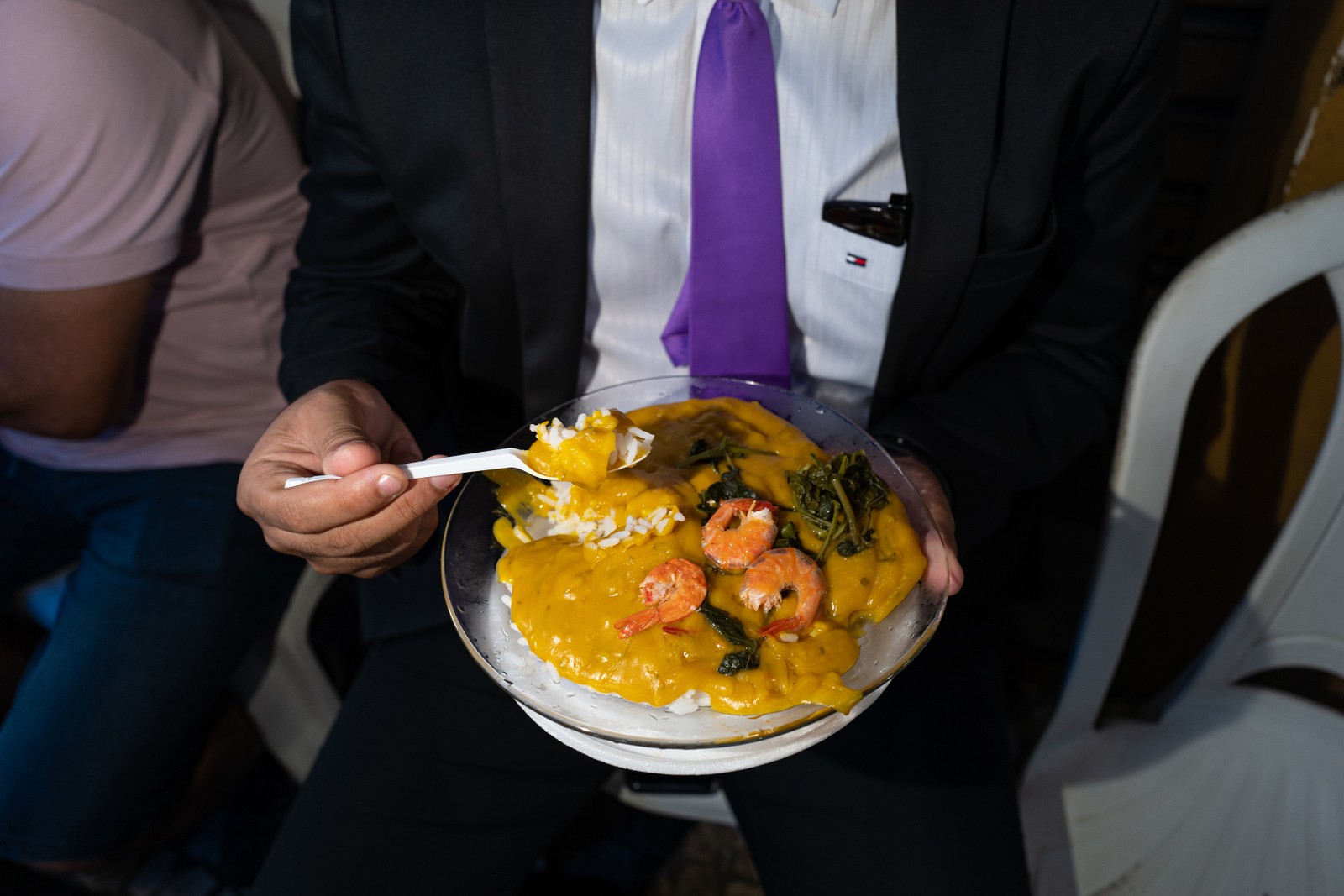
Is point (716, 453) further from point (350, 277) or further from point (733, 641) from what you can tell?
point (350, 277)

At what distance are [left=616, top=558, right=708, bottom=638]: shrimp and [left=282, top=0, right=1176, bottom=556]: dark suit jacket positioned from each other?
0.73 m

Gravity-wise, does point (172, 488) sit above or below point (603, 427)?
below

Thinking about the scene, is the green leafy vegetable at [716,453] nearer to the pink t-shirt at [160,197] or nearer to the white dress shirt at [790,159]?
the white dress shirt at [790,159]

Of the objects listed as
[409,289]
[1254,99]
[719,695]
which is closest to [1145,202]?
[1254,99]

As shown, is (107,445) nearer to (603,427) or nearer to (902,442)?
(603,427)

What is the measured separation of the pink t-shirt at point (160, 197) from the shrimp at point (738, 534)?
59.4 inches

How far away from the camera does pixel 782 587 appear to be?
1.22m

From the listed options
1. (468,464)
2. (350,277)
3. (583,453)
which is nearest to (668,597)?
(583,453)

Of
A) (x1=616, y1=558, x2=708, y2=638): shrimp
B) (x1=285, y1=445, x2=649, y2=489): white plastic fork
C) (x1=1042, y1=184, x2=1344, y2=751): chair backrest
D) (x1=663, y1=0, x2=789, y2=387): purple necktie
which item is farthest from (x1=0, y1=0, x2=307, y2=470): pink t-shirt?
(x1=1042, y1=184, x2=1344, y2=751): chair backrest

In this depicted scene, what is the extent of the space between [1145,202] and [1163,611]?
5.62 ft

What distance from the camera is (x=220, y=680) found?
2.24 meters

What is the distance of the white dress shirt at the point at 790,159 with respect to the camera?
1569mm

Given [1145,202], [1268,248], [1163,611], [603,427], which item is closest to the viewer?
[603,427]

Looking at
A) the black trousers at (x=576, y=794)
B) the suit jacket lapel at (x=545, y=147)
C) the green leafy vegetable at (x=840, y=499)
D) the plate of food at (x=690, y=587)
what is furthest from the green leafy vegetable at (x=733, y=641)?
the suit jacket lapel at (x=545, y=147)
